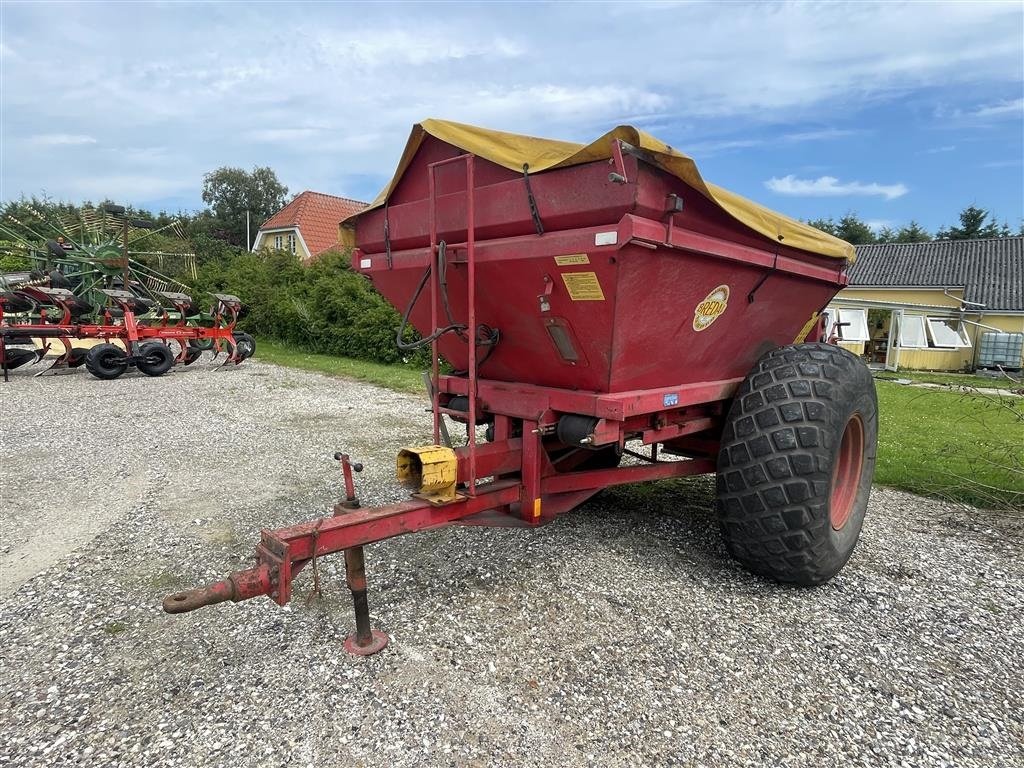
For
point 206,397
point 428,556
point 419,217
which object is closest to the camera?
point 419,217

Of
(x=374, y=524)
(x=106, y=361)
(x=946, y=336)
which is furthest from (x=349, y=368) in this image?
(x=946, y=336)

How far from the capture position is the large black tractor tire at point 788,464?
3141 mm

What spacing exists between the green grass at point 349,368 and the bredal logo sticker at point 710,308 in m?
7.86

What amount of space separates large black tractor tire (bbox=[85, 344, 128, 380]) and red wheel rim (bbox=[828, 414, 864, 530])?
38.4 feet

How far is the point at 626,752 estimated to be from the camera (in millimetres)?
2201

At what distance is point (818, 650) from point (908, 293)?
90.4ft

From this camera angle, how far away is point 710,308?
3.17 m

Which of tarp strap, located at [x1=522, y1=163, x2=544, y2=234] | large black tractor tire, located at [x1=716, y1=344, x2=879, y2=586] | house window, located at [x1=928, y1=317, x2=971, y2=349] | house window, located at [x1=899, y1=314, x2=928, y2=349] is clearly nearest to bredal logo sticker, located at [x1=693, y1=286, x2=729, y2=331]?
large black tractor tire, located at [x1=716, y1=344, x2=879, y2=586]

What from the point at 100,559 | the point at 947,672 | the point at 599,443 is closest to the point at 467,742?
the point at 599,443

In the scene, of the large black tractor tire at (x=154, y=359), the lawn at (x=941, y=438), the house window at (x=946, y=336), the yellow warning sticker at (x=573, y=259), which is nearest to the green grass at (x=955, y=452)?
the lawn at (x=941, y=438)

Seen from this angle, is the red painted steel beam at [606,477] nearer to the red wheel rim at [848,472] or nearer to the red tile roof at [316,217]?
the red wheel rim at [848,472]

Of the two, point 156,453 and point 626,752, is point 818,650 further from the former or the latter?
point 156,453

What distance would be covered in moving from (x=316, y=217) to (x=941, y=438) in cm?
2998

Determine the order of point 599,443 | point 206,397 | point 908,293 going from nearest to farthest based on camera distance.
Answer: point 599,443 < point 206,397 < point 908,293
